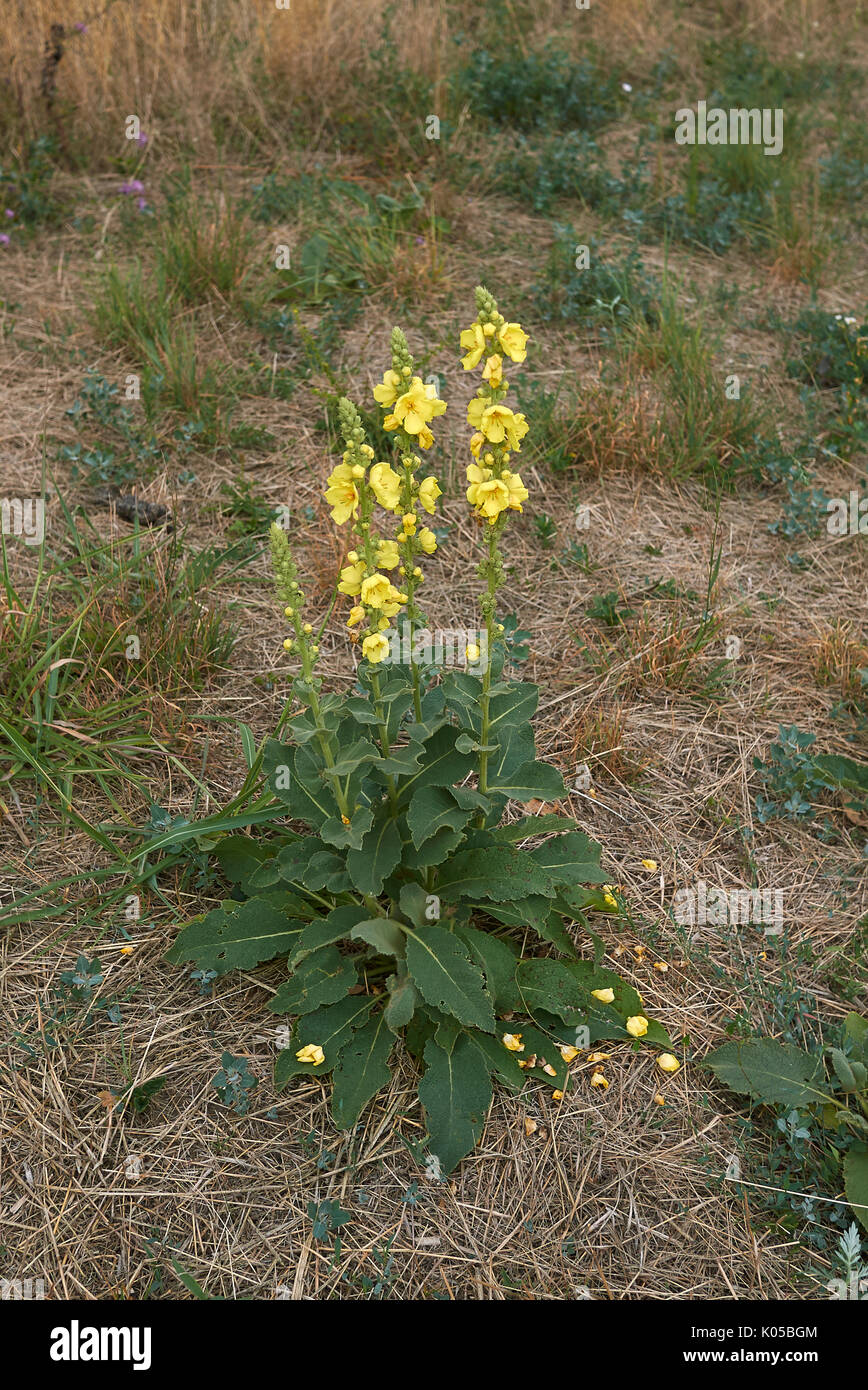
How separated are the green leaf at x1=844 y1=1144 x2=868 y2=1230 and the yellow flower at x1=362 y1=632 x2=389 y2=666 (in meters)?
1.42

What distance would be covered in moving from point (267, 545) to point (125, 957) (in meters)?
1.54

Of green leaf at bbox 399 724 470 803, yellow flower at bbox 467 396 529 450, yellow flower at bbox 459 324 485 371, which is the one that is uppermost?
yellow flower at bbox 459 324 485 371

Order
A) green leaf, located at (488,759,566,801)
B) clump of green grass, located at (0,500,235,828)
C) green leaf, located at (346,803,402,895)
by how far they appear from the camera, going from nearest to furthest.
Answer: green leaf, located at (346,803,402,895) → green leaf, located at (488,759,566,801) → clump of green grass, located at (0,500,235,828)

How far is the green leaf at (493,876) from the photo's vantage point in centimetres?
230

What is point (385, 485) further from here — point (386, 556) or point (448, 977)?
point (448, 977)

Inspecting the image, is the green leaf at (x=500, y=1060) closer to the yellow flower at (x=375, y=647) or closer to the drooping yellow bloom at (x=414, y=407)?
the yellow flower at (x=375, y=647)

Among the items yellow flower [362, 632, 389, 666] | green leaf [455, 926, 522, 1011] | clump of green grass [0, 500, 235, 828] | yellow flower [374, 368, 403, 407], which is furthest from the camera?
clump of green grass [0, 500, 235, 828]

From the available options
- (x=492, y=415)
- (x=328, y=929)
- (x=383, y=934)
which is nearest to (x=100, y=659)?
(x=328, y=929)

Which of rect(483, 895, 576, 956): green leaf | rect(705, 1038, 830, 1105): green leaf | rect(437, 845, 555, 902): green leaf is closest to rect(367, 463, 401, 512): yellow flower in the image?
rect(437, 845, 555, 902): green leaf

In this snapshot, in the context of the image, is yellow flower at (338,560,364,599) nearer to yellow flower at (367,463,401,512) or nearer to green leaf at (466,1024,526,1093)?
yellow flower at (367,463,401,512)

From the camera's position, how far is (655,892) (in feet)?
9.00

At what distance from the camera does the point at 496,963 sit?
2320 mm

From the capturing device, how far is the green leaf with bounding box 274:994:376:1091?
2.25m

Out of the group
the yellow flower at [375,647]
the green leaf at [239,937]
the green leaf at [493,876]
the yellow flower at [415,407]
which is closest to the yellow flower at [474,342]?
the yellow flower at [415,407]
